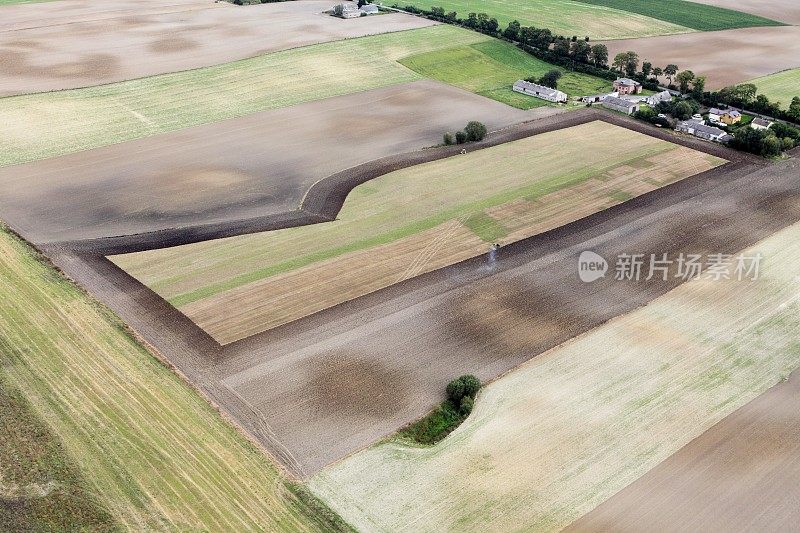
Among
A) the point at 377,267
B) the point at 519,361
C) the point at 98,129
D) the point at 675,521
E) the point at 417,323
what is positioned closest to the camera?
the point at 675,521

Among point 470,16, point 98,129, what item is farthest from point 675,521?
point 470,16

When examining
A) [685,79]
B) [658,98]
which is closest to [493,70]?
[658,98]

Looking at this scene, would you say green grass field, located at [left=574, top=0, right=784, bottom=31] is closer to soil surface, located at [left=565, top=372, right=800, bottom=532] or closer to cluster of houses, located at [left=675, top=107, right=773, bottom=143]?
cluster of houses, located at [left=675, top=107, right=773, bottom=143]

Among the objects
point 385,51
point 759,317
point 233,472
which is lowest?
point 233,472

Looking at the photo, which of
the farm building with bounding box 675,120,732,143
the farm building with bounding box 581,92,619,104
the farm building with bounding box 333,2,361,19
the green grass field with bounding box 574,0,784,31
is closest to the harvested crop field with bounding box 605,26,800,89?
the green grass field with bounding box 574,0,784,31

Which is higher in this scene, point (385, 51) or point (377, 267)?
point (385, 51)

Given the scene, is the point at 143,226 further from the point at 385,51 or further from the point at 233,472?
the point at 385,51

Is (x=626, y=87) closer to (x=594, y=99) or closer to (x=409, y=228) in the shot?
(x=594, y=99)
